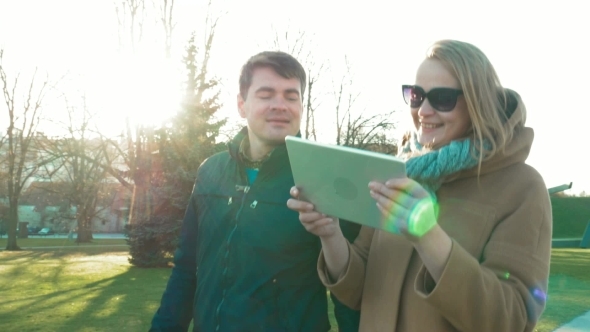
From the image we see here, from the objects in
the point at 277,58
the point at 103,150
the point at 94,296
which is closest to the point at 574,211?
the point at 103,150

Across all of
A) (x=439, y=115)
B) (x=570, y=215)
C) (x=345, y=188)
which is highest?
(x=570, y=215)

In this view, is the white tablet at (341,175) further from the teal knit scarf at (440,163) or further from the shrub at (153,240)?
the shrub at (153,240)

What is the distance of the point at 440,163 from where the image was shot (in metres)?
2.23

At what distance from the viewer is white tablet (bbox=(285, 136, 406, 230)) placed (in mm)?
1887

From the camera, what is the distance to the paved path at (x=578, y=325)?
8.85 metres

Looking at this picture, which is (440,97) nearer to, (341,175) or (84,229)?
(341,175)

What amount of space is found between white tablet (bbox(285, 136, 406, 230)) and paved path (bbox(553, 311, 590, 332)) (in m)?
7.92

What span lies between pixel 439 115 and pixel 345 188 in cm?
53

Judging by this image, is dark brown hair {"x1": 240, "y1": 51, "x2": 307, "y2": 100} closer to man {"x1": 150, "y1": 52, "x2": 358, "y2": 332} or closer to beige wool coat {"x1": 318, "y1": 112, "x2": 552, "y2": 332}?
man {"x1": 150, "y1": 52, "x2": 358, "y2": 332}

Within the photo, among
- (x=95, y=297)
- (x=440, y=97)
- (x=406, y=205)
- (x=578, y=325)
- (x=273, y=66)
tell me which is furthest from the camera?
(x=95, y=297)

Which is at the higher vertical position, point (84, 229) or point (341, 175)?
point (84, 229)

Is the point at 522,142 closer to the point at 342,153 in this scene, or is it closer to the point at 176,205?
the point at 342,153

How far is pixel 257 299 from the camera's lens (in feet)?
9.09

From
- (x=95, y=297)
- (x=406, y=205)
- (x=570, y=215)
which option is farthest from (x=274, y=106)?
(x=570, y=215)
